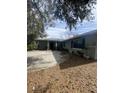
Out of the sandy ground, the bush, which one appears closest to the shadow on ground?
the sandy ground

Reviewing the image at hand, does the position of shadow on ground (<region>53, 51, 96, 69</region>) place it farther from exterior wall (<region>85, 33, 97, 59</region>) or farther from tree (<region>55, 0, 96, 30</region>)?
tree (<region>55, 0, 96, 30</region>)

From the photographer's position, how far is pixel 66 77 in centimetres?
172

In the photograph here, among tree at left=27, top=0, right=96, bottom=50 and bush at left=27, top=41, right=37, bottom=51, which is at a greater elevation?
tree at left=27, top=0, right=96, bottom=50

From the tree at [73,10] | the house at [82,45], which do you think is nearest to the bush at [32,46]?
the house at [82,45]

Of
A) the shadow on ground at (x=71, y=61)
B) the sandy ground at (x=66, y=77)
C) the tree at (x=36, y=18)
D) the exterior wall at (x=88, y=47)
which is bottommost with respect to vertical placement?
the sandy ground at (x=66, y=77)

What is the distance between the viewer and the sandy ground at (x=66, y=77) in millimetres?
1691

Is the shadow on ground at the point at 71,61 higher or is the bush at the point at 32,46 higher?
the bush at the point at 32,46

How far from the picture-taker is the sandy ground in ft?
5.55

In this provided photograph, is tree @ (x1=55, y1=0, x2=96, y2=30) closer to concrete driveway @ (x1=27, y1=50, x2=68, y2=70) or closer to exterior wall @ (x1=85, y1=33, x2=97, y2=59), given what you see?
exterior wall @ (x1=85, y1=33, x2=97, y2=59)

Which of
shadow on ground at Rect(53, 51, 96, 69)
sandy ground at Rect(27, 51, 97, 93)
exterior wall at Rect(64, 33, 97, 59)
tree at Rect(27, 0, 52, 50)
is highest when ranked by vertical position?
tree at Rect(27, 0, 52, 50)

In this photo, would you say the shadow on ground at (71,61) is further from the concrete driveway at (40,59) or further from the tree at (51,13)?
the tree at (51,13)
